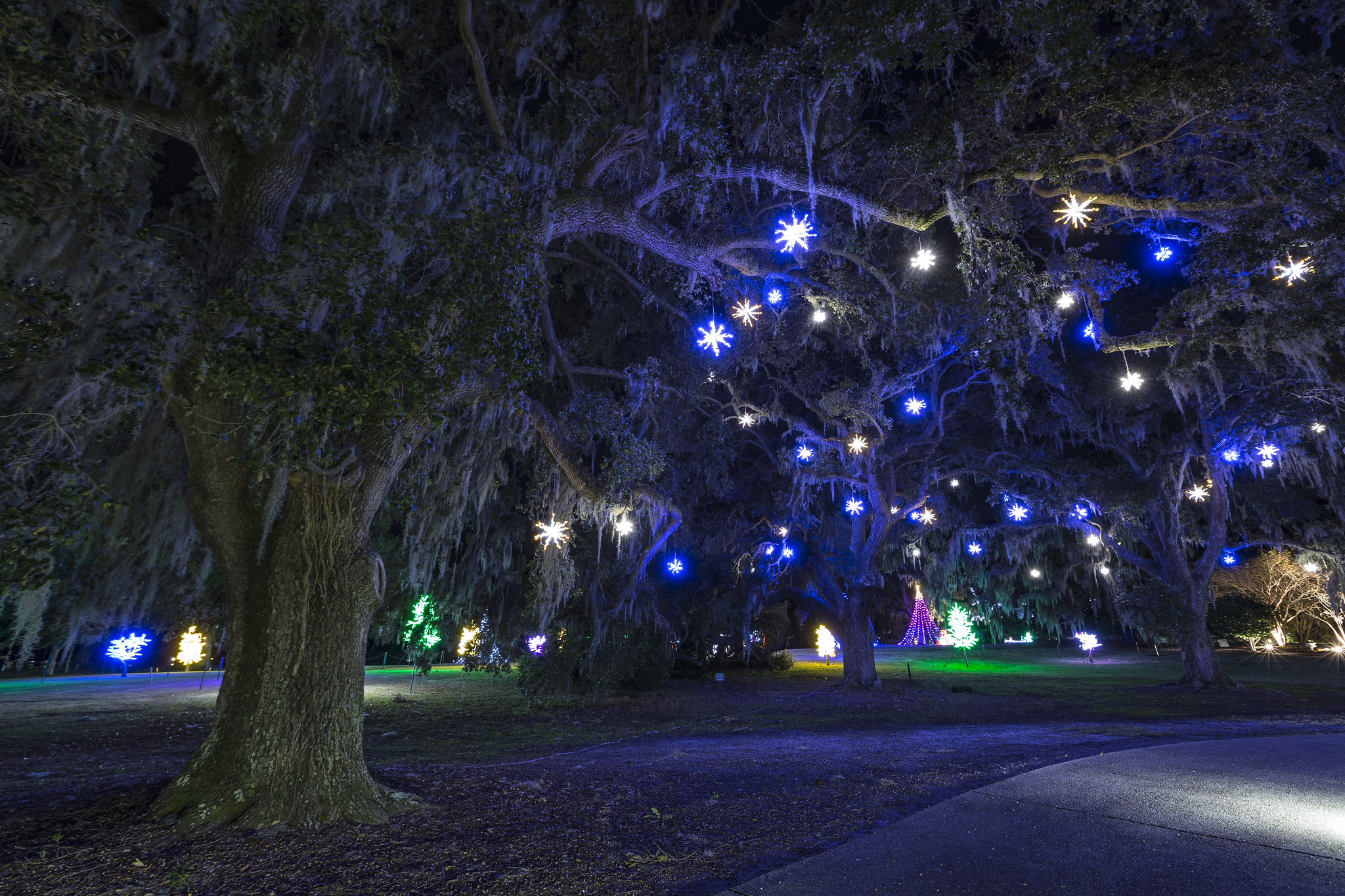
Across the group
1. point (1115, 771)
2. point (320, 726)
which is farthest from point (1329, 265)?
point (320, 726)

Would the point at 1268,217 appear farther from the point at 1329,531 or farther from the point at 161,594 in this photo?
the point at 161,594

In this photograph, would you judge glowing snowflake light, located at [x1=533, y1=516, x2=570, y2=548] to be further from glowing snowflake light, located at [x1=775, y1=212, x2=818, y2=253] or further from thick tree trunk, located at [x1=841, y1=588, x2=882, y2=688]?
thick tree trunk, located at [x1=841, y1=588, x2=882, y2=688]

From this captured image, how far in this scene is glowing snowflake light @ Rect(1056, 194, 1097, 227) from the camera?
27.7ft

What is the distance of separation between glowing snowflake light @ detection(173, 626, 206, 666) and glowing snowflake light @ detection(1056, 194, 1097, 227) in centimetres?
3240

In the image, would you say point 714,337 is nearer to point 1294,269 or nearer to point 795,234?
point 795,234

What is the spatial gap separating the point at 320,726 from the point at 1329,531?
24.8 metres

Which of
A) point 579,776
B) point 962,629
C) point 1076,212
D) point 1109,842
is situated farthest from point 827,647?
point 1109,842

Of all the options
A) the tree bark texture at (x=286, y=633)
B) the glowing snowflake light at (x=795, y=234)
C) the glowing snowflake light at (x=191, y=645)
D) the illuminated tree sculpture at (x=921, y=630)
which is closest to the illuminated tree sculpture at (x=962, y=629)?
the illuminated tree sculpture at (x=921, y=630)

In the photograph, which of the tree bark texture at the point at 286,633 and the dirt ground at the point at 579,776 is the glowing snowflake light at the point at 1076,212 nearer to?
the dirt ground at the point at 579,776

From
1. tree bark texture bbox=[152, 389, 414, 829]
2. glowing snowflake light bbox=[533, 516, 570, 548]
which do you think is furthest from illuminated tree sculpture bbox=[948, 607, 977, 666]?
tree bark texture bbox=[152, 389, 414, 829]

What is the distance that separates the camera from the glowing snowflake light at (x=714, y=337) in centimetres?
1050

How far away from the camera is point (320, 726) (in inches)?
193

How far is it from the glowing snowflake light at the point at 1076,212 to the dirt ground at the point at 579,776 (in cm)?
697

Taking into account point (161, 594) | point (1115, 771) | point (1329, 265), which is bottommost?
point (1115, 771)
